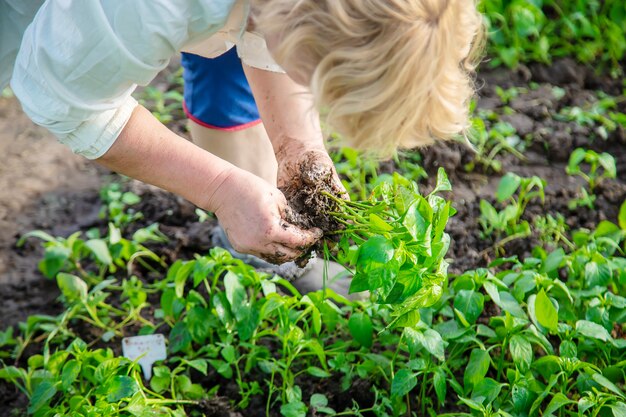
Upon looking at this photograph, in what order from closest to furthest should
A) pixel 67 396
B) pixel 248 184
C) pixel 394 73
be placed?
pixel 394 73
pixel 248 184
pixel 67 396

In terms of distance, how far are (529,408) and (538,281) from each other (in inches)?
11.5

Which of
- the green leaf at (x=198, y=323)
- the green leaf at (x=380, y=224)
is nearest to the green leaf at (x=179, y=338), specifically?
the green leaf at (x=198, y=323)

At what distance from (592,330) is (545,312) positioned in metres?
0.12

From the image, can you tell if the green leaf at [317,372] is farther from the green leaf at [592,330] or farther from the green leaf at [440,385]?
the green leaf at [592,330]

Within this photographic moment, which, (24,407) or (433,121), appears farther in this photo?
(24,407)

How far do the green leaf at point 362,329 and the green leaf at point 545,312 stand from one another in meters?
0.36

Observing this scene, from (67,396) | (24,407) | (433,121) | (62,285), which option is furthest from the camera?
(62,285)

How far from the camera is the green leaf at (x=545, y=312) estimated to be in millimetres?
1668

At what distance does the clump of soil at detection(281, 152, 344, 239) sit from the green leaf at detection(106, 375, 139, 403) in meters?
0.46

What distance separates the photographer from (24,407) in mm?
1913

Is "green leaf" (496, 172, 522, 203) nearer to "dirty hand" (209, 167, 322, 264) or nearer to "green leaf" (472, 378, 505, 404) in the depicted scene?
"green leaf" (472, 378, 505, 404)

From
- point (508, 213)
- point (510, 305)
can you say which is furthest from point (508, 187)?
point (510, 305)

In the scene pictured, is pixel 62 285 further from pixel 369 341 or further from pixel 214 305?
pixel 369 341

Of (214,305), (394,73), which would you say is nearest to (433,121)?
(394,73)
